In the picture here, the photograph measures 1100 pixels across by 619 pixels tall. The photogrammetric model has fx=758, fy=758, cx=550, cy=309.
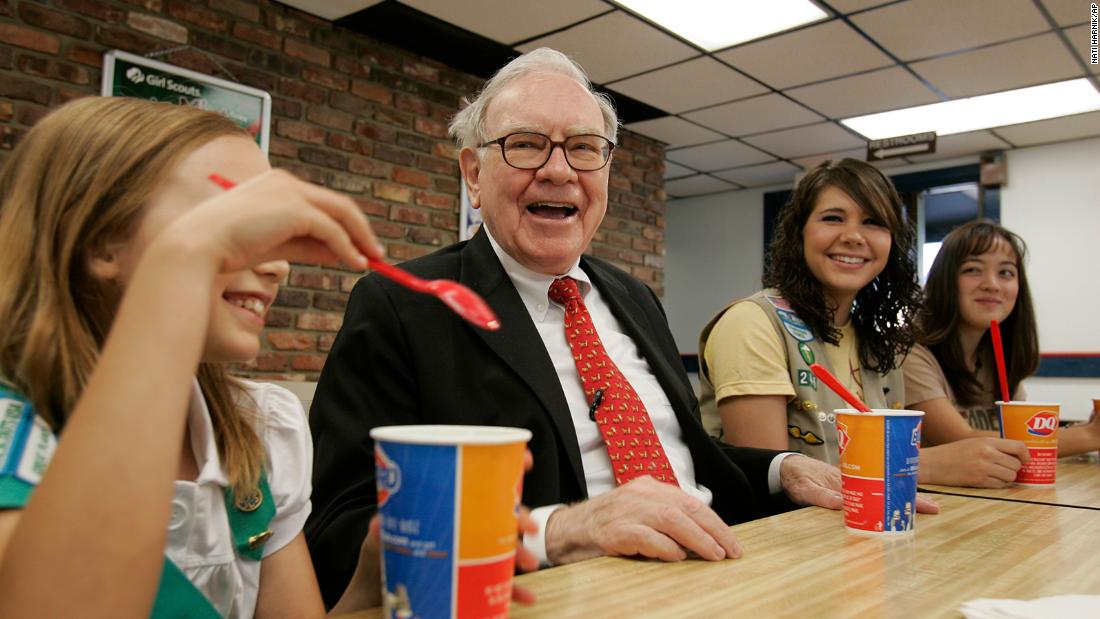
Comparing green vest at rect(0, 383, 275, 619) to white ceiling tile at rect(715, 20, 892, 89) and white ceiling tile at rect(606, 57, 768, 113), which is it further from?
white ceiling tile at rect(606, 57, 768, 113)

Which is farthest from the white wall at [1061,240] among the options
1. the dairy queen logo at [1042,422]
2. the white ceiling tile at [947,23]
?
the dairy queen logo at [1042,422]

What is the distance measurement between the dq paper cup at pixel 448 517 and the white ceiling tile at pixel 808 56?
→ 3.74m

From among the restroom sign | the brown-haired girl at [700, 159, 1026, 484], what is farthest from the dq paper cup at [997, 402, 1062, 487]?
the restroom sign

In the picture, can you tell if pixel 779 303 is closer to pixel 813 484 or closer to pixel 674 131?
pixel 813 484

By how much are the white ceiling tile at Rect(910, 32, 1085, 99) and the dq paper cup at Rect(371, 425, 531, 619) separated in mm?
4321

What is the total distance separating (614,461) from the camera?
52.7 inches

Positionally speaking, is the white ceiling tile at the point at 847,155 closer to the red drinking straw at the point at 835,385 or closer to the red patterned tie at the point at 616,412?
the red patterned tie at the point at 616,412

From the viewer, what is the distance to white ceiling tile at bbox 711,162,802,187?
6426 mm

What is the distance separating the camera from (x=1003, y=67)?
13.6ft

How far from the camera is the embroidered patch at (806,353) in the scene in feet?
6.24

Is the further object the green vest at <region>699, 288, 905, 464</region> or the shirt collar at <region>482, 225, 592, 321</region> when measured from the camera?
the green vest at <region>699, 288, 905, 464</region>

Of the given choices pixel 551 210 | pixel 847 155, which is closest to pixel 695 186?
pixel 847 155

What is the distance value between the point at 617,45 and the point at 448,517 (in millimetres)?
3772

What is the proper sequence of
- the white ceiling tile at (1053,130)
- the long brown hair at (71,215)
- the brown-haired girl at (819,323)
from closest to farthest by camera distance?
the long brown hair at (71,215) → the brown-haired girl at (819,323) → the white ceiling tile at (1053,130)
